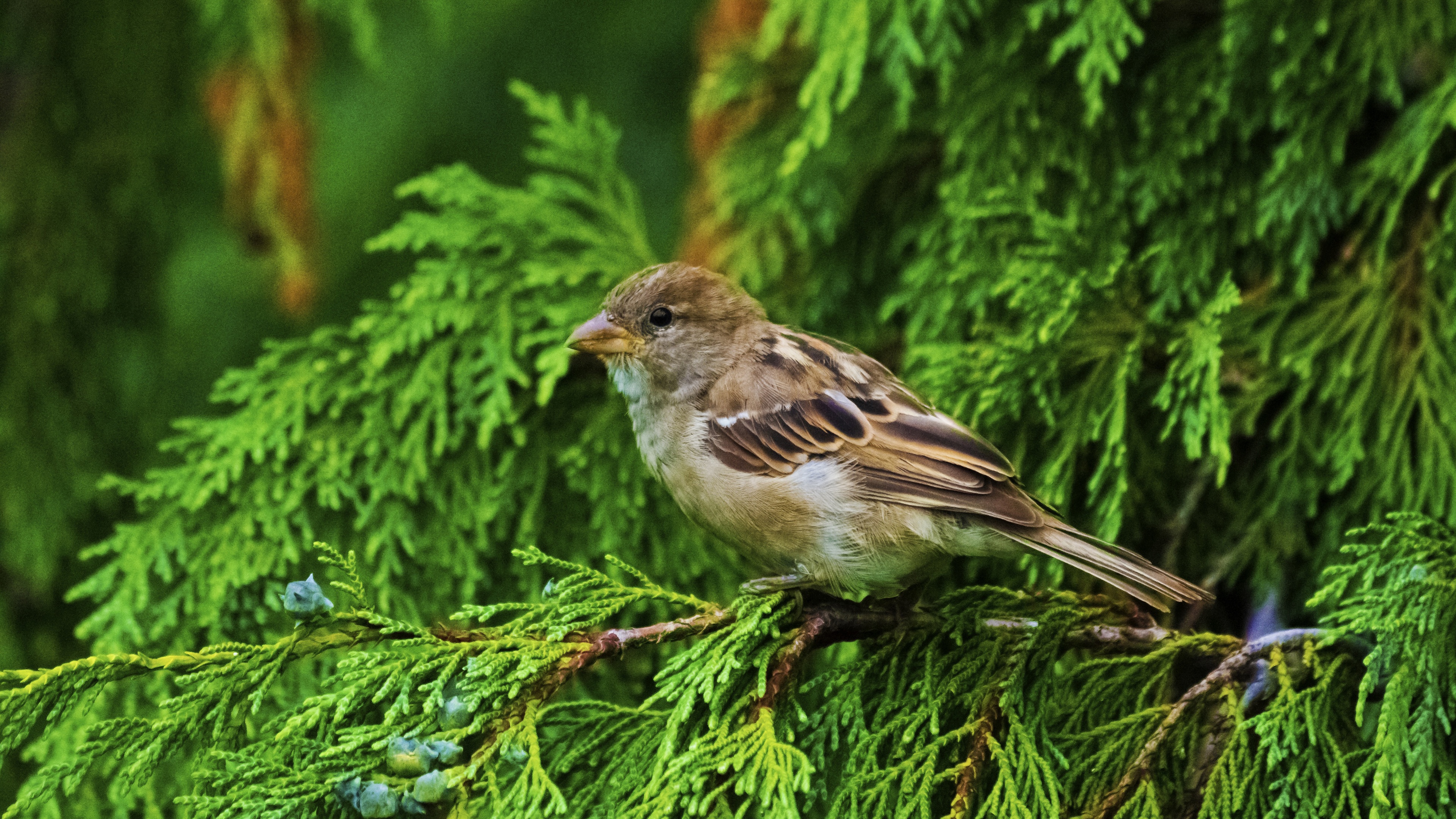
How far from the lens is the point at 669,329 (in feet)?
9.41

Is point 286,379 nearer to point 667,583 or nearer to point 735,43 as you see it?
point 667,583

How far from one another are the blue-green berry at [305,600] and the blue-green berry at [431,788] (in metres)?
0.31

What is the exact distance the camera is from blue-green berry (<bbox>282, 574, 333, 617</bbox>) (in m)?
1.79

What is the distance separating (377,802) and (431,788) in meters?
0.08

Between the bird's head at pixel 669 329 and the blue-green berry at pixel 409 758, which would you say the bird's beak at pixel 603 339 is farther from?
the blue-green berry at pixel 409 758

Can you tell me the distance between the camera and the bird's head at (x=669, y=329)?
9.20 ft

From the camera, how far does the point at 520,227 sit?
308 cm

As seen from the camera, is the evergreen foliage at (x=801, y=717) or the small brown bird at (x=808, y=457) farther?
the small brown bird at (x=808, y=457)

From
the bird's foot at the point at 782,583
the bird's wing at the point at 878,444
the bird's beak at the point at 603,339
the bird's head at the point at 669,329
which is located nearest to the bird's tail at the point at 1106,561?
the bird's wing at the point at 878,444

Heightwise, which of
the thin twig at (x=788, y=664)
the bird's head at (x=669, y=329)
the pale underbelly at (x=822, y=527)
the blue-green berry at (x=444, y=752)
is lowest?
the blue-green berry at (x=444, y=752)

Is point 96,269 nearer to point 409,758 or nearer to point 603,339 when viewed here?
point 603,339

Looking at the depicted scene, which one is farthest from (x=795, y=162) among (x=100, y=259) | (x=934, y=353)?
(x=100, y=259)

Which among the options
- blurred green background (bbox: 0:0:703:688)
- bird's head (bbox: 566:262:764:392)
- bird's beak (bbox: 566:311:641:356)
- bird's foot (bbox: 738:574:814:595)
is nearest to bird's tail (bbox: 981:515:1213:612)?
bird's foot (bbox: 738:574:814:595)

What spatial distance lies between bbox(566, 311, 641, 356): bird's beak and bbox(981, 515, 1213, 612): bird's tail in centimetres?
93
